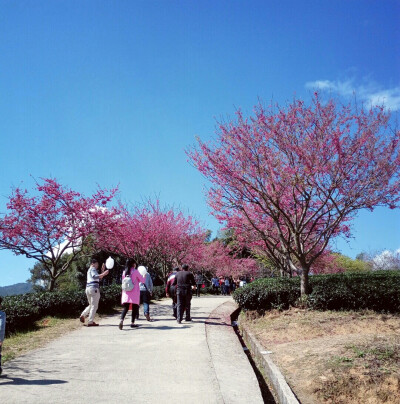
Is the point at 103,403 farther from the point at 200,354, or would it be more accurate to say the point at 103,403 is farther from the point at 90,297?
the point at 90,297

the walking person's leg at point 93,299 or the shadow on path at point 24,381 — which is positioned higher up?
the walking person's leg at point 93,299

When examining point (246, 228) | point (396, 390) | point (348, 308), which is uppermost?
point (246, 228)

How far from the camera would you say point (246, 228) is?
48.2 feet

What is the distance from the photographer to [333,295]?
33.9ft

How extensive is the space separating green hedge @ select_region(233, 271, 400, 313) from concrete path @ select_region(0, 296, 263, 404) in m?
3.00

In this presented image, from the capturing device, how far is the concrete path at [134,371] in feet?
14.3

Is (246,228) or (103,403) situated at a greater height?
(246,228)

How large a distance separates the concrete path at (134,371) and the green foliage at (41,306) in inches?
69.7

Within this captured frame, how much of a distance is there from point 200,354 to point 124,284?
137 inches

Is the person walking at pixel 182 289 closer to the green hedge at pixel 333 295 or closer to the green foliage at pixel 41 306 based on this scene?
the green hedge at pixel 333 295

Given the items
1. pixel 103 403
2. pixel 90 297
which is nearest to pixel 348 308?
pixel 90 297

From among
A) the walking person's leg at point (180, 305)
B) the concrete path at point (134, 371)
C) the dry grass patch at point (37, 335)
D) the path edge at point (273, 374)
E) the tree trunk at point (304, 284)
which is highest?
the tree trunk at point (304, 284)

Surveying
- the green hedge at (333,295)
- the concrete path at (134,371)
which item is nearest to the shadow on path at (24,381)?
the concrete path at (134,371)

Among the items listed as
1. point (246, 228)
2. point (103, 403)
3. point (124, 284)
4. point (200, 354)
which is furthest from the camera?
point (246, 228)
